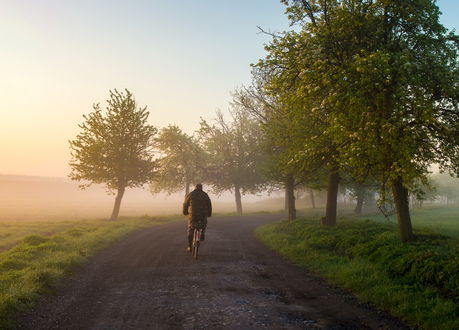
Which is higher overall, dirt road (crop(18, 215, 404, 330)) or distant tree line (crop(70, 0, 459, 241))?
distant tree line (crop(70, 0, 459, 241))

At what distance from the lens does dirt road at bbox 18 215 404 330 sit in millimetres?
6320

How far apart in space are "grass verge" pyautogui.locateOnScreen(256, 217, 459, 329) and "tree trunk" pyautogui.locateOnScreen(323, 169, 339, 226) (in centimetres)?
360

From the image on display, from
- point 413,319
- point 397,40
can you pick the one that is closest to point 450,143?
point 397,40

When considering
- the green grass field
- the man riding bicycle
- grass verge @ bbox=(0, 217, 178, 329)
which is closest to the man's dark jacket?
the man riding bicycle

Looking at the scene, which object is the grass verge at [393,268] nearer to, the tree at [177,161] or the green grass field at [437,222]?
the green grass field at [437,222]

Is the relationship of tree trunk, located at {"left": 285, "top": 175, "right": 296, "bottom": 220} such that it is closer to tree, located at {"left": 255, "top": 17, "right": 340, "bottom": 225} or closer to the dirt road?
tree, located at {"left": 255, "top": 17, "right": 340, "bottom": 225}

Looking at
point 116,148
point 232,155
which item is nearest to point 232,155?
point 232,155

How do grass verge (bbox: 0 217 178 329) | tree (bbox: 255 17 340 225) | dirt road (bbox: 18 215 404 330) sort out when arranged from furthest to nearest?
tree (bbox: 255 17 340 225) < grass verge (bbox: 0 217 178 329) < dirt road (bbox: 18 215 404 330)

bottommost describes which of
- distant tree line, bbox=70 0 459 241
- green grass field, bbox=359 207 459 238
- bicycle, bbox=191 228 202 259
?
green grass field, bbox=359 207 459 238

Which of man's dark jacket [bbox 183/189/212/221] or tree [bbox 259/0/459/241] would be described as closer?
tree [bbox 259/0/459/241]

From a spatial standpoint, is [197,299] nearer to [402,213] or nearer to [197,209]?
[197,209]

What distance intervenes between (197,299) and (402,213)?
1012cm

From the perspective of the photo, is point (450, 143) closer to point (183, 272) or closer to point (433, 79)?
point (433, 79)

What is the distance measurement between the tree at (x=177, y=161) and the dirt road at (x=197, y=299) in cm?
3574
